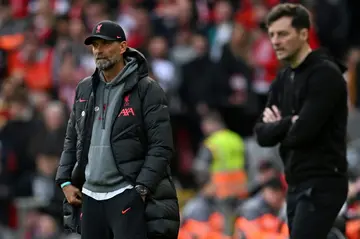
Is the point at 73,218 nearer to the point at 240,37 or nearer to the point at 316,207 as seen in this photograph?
the point at 316,207

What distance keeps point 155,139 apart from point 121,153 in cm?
24

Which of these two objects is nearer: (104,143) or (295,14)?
(104,143)

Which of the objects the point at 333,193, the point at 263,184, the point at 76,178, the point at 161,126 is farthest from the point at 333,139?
the point at 263,184

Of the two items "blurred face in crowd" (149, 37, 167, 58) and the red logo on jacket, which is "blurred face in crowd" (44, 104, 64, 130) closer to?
"blurred face in crowd" (149, 37, 167, 58)

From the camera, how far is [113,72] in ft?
24.0

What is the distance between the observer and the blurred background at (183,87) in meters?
13.8

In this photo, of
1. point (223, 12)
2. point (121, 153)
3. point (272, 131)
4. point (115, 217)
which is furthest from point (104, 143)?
point (223, 12)

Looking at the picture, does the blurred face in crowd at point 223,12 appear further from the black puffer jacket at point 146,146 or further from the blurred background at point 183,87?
the black puffer jacket at point 146,146

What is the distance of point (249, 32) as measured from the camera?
15109mm

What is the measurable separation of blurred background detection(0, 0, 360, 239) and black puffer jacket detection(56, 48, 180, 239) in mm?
5166

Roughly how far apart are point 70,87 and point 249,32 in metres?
2.64

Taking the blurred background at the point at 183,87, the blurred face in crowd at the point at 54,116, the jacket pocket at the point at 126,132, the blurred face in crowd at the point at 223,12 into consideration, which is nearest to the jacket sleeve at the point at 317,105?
the jacket pocket at the point at 126,132

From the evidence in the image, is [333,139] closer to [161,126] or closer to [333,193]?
[333,193]

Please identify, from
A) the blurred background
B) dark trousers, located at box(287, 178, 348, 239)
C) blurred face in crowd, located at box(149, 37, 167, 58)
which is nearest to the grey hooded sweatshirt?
dark trousers, located at box(287, 178, 348, 239)
